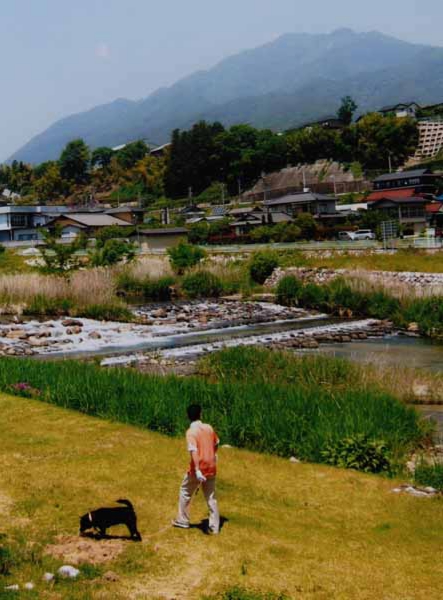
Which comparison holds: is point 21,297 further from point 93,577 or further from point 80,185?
point 80,185

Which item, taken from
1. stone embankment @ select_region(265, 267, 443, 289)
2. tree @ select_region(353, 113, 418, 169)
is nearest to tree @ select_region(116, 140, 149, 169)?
tree @ select_region(353, 113, 418, 169)

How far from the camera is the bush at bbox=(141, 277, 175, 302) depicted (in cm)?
4678

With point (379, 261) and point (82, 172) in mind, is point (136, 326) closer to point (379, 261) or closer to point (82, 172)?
point (379, 261)

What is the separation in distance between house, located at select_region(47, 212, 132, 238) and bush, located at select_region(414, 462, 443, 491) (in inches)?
2535

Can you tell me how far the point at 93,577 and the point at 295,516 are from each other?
9.78 ft

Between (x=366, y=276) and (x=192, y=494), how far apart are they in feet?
104

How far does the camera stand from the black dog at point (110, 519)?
27.0ft

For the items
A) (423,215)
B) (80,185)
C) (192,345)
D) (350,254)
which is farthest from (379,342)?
(80,185)

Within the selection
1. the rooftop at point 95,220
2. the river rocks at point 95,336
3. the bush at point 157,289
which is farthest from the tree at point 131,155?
the river rocks at point 95,336

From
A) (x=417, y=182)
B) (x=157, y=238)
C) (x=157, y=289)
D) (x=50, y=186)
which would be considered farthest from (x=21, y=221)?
(x=417, y=182)

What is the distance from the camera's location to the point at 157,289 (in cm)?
4678

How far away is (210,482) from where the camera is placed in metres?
8.17

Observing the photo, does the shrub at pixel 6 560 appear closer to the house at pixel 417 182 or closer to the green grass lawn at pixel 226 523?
the green grass lawn at pixel 226 523

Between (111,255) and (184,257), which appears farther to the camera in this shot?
(111,255)
